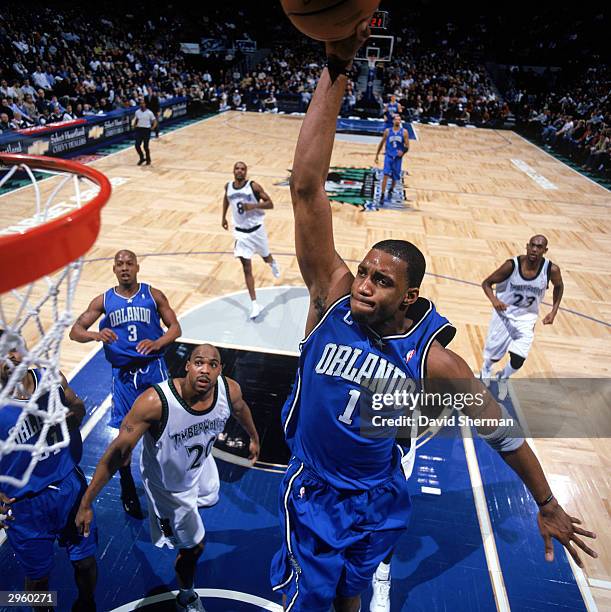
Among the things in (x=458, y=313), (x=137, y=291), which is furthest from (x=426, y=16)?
(x=137, y=291)

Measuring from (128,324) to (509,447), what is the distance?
104 inches

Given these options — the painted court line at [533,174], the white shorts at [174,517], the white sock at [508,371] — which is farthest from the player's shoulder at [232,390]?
the painted court line at [533,174]

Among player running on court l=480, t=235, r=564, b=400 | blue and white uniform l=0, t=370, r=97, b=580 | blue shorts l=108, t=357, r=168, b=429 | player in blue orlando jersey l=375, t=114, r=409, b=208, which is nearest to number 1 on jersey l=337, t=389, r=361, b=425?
blue and white uniform l=0, t=370, r=97, b=580

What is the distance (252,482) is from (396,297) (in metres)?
2.48

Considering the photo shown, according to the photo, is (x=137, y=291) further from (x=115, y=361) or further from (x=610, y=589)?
(x=610, y=589)

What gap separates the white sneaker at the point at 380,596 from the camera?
290cm

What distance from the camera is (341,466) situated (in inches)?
81.2

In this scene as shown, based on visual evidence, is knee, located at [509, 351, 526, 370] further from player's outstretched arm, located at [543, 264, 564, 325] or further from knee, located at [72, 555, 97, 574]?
knee, located at [72, 555, 97, 574]

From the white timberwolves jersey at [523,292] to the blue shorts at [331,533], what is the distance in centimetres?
310

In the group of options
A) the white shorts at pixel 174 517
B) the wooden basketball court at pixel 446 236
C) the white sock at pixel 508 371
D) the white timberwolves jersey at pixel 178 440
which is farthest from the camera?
the wooden basketball court at pixel 446 236

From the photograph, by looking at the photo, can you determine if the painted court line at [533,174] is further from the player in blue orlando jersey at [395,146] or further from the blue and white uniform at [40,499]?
the blue and white uniform at [40,499]

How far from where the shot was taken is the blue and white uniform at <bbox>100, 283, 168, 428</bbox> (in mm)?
3557

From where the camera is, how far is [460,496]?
380 centimetres

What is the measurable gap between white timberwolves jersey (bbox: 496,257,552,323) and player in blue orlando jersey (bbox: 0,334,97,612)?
3.84m
